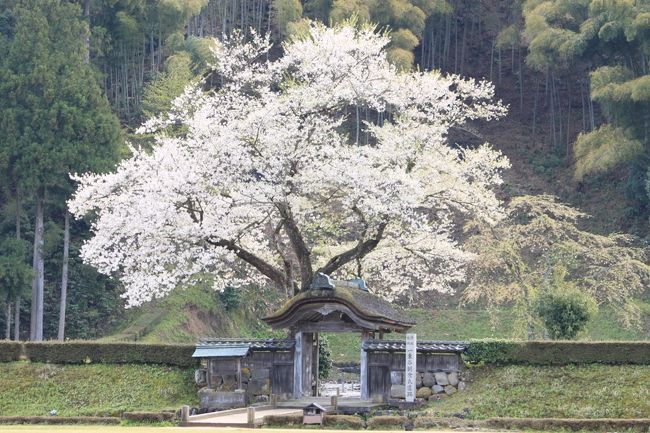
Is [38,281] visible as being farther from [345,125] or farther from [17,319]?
[345,125]

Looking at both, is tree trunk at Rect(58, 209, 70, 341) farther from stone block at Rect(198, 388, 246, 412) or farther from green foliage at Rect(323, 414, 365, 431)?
green foliage at Rect(323, 414, 365, 431)

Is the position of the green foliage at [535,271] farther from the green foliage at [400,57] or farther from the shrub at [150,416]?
the green foliage at [400,57]

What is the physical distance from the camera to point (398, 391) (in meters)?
22.6

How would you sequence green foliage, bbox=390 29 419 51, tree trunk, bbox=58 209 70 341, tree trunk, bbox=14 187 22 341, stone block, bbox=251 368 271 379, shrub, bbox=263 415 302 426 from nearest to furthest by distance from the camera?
shrub, bbox=263 415 302 426 < stone block, bbox=251 368 271 379 < tree trunk, bbox=58 209 70 341 < tree trunk, bbox=14 187 22 341 < green foliage, bbox=390 29 419 51

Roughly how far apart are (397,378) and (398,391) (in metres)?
0.27

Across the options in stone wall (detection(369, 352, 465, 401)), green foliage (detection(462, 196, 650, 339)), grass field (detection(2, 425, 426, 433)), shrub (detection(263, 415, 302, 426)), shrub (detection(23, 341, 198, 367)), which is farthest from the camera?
green foliage (detection(462, 196, 650, 339))

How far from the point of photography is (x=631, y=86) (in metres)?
40.8

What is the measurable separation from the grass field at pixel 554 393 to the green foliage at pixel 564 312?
3.71 metres

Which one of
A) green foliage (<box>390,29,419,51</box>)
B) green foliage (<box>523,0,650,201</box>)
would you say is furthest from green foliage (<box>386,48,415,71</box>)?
green foliage (<box>523,0,650,201</box>)

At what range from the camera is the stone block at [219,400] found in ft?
73.0

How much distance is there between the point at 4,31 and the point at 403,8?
15.6 m

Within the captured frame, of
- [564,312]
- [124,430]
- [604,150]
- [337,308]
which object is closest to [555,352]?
[564,312]

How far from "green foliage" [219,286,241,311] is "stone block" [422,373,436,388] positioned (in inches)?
672

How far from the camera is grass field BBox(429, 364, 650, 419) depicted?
2075cm
